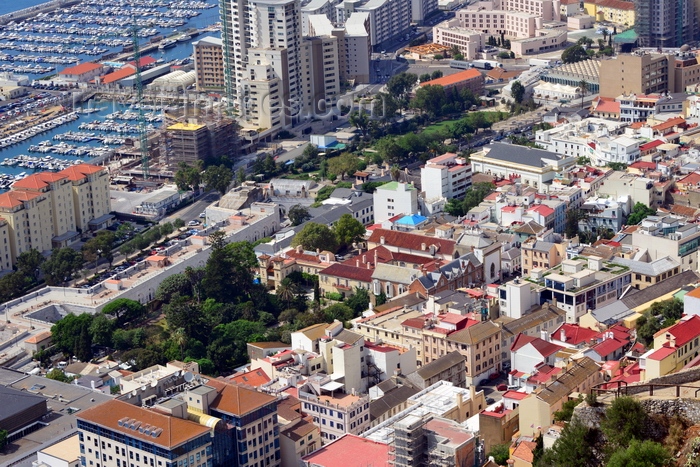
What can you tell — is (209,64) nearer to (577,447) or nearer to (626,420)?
(577,447)

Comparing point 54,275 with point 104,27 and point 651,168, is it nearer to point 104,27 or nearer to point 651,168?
point 651,168

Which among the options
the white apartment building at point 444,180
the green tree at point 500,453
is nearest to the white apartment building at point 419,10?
the white apartment building at point 444,180

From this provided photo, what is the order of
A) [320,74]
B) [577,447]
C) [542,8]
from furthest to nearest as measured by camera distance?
[542,8], [320,74], [577,447]

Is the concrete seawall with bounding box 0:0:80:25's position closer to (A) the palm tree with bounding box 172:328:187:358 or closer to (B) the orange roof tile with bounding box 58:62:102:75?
(B) the orange roof tile with bounding box 58:62:102:75

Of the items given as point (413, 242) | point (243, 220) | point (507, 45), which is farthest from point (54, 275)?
point (507, 45)

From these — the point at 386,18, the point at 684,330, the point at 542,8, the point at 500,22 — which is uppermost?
the point at 542,8

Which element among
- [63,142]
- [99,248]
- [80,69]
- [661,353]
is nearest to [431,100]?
[63,142]

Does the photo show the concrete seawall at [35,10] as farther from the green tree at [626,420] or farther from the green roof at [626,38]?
the green tree at [626,420]

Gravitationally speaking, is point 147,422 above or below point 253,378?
above
